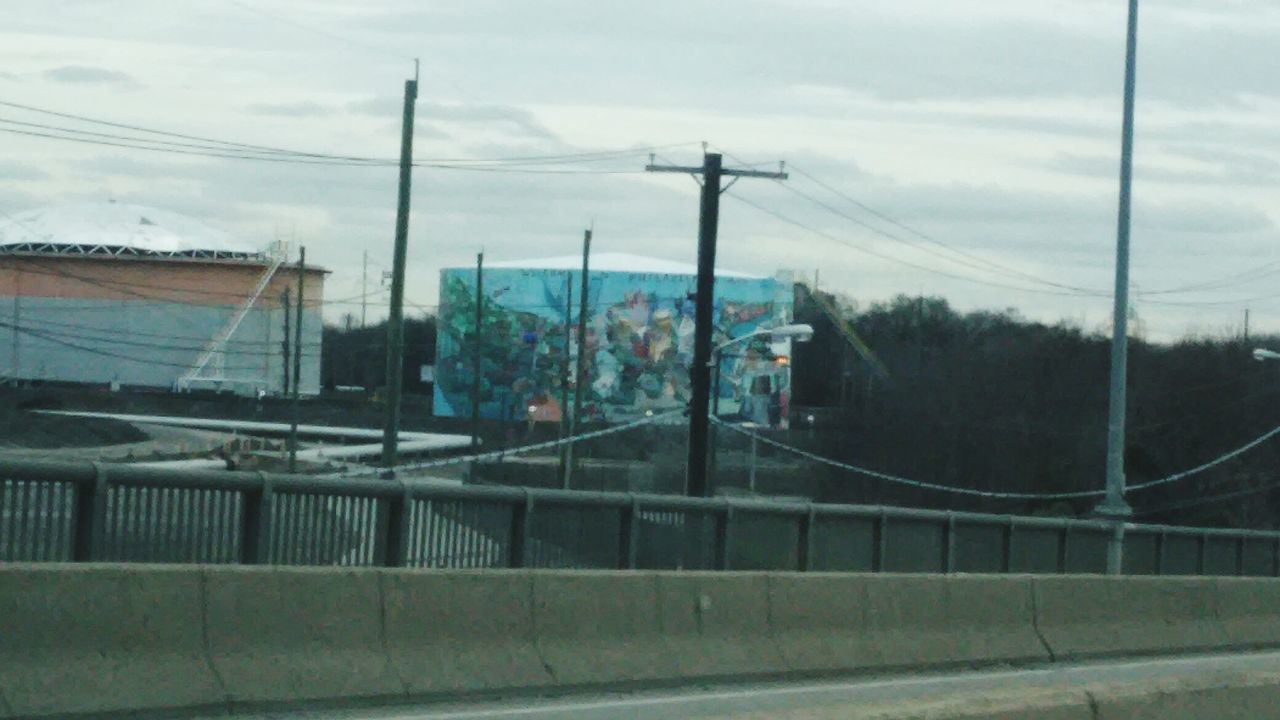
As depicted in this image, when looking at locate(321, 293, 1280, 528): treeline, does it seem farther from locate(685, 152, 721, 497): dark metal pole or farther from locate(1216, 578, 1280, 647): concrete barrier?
locate(1216, 578, 1280, 647): concrete barrier

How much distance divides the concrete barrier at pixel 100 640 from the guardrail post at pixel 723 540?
278 inches

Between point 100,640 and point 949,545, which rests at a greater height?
point 100,640

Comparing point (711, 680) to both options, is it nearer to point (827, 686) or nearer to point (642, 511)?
point (827, 686)

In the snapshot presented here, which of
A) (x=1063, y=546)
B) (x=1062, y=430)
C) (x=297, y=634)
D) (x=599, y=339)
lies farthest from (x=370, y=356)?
(x=297, y=634)

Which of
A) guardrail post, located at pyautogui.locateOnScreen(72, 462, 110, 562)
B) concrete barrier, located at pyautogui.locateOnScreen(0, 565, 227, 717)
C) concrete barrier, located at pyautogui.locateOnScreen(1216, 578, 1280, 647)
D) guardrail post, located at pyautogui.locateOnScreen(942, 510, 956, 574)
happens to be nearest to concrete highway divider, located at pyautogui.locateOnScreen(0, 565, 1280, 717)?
concrete barrier, located at pyautogui.locateOnScreen(0, 565, 227, 717)

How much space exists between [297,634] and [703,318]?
30.4 metres

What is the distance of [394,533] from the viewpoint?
40.5 feet

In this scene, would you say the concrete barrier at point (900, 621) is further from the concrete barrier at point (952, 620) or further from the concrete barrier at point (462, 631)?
the concrete barrier at point (462, 631)

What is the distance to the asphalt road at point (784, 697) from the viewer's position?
33.7 feet

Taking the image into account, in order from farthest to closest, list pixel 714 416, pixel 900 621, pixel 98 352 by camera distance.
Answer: pixel 98 352, pixel 714 416, pixel 900 621

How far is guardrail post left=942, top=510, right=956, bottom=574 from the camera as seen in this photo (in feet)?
64.6

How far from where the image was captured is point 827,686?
45.4 ft

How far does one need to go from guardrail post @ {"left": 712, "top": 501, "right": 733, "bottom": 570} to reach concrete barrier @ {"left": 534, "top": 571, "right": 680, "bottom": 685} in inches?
132

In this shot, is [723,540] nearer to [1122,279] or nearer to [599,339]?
[1122,279]
